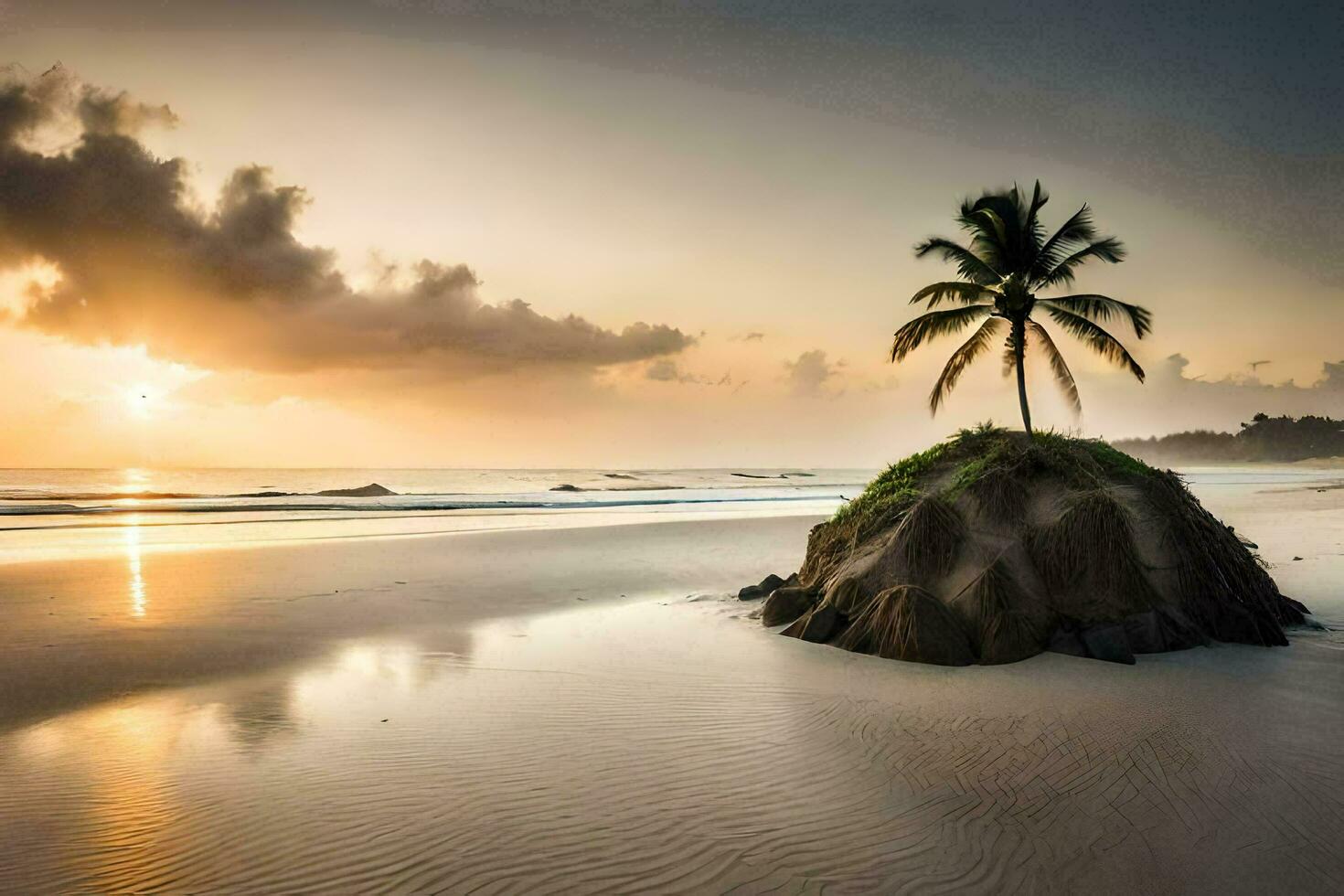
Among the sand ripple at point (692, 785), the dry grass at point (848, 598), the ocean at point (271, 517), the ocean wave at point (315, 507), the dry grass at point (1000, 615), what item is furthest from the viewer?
the ocean wave at point (315, 507)

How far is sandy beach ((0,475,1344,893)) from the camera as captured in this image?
3887mm

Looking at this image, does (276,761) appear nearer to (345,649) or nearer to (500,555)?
(345,649)

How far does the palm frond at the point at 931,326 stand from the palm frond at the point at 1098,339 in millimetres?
2149

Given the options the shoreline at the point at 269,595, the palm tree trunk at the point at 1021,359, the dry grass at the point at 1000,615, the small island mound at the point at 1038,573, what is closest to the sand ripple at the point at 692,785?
the dry grass at the point at 1000,615

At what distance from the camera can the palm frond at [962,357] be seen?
68.0 feet

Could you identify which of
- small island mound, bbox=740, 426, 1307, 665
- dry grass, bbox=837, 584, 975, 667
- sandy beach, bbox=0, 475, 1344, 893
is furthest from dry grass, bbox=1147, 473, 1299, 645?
dry grass, bbox=837, 584, 975, 667

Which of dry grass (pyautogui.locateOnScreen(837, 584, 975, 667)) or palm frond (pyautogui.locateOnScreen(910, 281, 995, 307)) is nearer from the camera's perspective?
dry grass (pyautogui.locateOnScreen(837, 584, 975, 667))

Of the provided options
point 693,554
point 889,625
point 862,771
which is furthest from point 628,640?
point 693,554

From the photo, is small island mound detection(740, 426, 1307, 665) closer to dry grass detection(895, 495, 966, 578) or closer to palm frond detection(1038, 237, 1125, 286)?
dry grass detection(895, 495, 966, 578)

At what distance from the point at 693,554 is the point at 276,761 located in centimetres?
1406

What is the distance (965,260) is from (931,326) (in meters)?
2.22

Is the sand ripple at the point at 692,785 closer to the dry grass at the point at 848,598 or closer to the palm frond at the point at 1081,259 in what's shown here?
the dry grass at the point at 848,598

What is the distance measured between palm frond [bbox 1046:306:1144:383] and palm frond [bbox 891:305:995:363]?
2149mm

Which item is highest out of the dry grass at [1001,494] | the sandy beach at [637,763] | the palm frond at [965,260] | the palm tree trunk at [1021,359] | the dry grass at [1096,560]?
the palm frond at [965,260]
